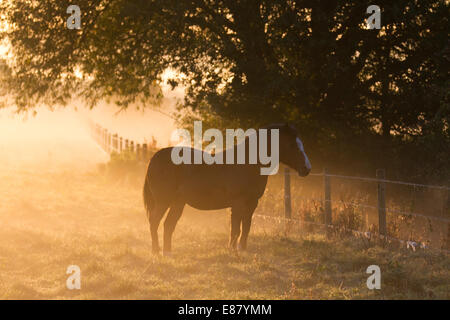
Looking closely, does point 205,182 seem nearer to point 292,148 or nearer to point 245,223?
Answer: point 245,223

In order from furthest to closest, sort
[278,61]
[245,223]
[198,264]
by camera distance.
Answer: [278,61] → [245,223] → [198,264]

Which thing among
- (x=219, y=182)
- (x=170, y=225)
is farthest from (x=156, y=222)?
(x=219, y=182)

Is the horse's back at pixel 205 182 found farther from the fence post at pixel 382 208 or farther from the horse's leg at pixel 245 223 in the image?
the fence post at pixel 382 208

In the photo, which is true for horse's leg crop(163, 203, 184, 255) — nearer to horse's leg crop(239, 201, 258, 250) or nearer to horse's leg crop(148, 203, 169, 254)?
horse's leg crop(148, 203, 169, 254)

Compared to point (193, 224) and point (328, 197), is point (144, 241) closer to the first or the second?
point (193, 224)

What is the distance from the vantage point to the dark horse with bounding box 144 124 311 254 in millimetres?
8923

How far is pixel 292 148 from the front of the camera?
8.91 m

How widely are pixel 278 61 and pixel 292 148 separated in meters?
5.26

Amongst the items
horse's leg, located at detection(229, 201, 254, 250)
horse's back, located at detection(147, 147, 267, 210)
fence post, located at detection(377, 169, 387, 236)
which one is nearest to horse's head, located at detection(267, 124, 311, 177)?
horse's back, located at detection(147, 147, 267, 210)

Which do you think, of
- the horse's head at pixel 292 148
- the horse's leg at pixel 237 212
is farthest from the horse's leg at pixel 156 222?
the horse's head at pixel 292 148

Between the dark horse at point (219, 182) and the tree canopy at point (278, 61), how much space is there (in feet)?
12.0

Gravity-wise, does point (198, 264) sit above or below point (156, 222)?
below

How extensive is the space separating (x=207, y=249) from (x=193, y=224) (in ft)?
9.95

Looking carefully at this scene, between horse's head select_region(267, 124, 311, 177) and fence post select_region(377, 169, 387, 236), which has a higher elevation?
horse's head select_region(267, 124, 311, 177)
